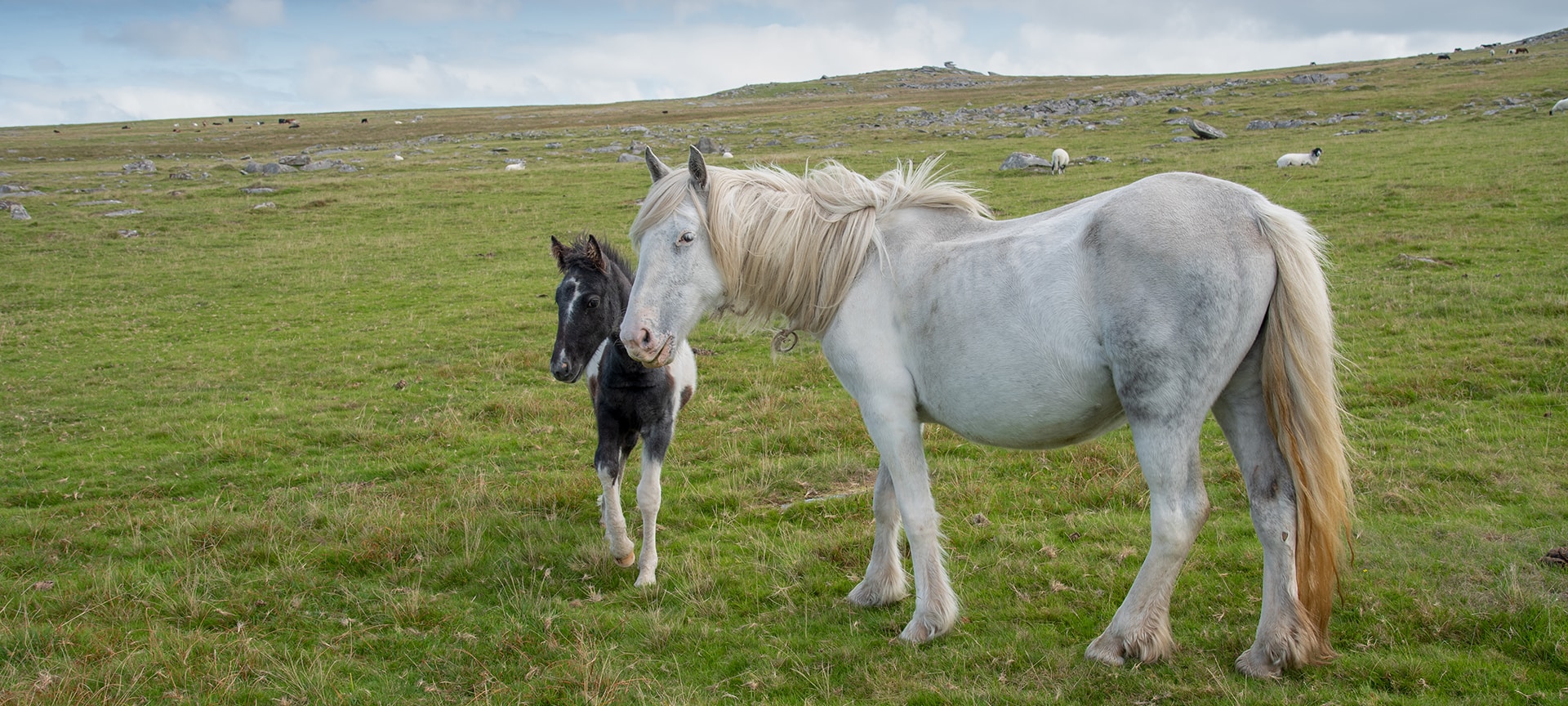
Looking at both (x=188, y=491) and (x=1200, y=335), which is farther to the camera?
(x=188, y=491)

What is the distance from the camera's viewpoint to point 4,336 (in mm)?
15227

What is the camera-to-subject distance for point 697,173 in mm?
4703

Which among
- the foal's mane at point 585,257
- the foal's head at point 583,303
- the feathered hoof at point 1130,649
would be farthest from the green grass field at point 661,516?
the foal's mane at point 585,257

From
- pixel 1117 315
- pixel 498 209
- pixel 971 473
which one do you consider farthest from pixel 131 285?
pixel 1117 315

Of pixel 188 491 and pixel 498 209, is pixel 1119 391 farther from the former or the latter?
pixel 498 209

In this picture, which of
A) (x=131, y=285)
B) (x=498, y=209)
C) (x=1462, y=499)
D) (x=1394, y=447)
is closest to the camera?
(x=1462, y=499)

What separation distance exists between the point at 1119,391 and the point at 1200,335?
40cm

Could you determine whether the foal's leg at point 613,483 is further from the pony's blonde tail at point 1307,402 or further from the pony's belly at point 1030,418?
the pony's blonde tail at point 1307,402

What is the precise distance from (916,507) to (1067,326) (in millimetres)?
1183

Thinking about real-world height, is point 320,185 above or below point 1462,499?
above

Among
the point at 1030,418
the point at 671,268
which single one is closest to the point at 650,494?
the point at 671,268

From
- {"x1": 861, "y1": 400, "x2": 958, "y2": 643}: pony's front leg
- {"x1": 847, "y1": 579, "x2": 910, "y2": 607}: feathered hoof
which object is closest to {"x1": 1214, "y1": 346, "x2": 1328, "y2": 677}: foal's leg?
{"x1": 861, "y1": 400, "x2": 958, "y2": 643}: pony's front leg

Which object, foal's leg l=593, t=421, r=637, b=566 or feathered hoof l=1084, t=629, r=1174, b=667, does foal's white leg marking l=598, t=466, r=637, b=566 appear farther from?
feathered hoof l=1084, t=629, r=1174, b=667

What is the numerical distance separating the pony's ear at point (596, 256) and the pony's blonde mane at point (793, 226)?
1542 mm
